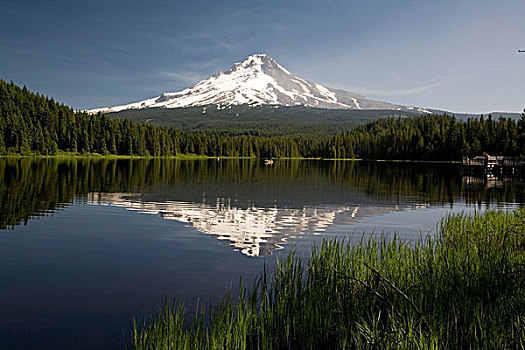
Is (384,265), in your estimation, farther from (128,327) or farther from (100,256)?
(100,256)

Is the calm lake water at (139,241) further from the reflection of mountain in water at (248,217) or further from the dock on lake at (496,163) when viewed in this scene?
the dock on lake at (496,163)

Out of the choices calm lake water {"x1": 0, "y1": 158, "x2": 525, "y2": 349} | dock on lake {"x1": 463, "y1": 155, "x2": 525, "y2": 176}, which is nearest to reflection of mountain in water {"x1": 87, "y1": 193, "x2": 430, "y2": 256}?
calm lake water {"x1": 0, "y1": 158, "x2": 525, "y2": 349}

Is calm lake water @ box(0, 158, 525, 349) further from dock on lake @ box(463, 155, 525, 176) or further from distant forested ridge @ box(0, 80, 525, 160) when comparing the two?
distant forested ridge @ box(0, 80, 525, 160)

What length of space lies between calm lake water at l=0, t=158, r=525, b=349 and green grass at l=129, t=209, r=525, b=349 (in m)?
1.94

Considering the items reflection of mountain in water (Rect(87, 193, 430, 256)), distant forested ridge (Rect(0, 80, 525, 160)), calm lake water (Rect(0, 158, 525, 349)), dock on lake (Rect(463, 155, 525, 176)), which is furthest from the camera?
distant forested ridge (Rect(0, 80, 525, 160))

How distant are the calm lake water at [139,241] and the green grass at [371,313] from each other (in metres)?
1.94

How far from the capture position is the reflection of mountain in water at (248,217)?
19.0 m

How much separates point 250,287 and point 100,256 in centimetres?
677

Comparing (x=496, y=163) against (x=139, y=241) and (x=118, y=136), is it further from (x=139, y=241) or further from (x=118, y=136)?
(x=118, y=136)

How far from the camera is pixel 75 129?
5536 inches

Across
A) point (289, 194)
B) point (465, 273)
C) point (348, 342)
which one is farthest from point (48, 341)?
point (289, 194)

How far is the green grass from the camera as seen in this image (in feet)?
22.6

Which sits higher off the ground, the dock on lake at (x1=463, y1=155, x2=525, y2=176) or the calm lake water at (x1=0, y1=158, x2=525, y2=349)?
the dock on lake at (x1=463, y1=155, x2=525, y2=176)

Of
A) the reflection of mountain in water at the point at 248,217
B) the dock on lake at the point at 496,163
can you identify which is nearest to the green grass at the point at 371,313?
the reflection of mountain in water at the point at 248,217
